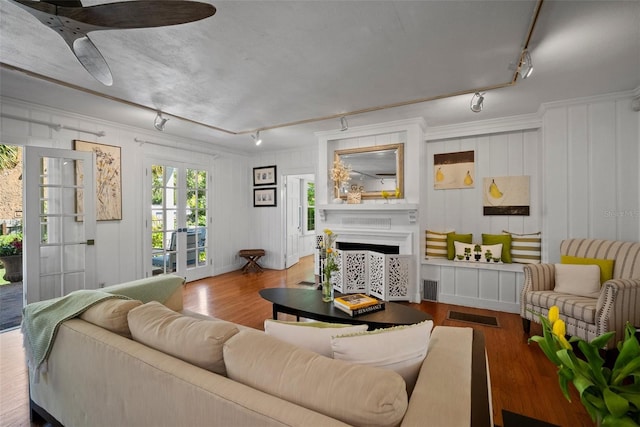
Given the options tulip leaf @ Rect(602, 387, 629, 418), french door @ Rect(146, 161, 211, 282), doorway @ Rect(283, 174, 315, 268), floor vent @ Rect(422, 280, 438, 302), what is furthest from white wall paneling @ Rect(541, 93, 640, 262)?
french door @ Rect(146, 161, 211, 282)

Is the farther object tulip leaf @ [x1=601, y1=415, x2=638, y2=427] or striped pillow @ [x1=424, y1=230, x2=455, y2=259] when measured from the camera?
striped pillow @ [x1=424, y1=230, x2=455, y2=259]

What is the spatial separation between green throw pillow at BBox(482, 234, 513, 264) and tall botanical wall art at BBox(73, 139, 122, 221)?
16.8ft

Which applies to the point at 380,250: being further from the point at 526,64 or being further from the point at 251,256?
the point at 526,64

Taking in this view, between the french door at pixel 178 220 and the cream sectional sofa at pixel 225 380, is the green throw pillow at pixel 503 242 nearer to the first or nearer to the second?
the cream sectional sofa at pixel 225 380

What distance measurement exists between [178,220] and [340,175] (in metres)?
2.83

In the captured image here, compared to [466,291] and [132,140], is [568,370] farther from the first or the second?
[132,140]

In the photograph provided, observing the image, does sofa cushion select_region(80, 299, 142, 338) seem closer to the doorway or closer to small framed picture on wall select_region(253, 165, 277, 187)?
the doorway

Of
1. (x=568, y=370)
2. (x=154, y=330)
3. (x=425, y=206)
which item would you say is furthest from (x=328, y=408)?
(x=425, y=206)

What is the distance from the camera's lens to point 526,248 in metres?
3.85

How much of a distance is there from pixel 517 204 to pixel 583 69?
6.12 feet

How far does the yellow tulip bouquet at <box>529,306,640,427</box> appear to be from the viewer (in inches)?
24.5

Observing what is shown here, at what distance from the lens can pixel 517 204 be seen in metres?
4.02

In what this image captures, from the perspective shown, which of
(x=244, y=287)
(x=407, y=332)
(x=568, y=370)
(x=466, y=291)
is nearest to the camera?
(x=568, y=370)

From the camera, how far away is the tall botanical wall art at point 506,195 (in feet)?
13.1
